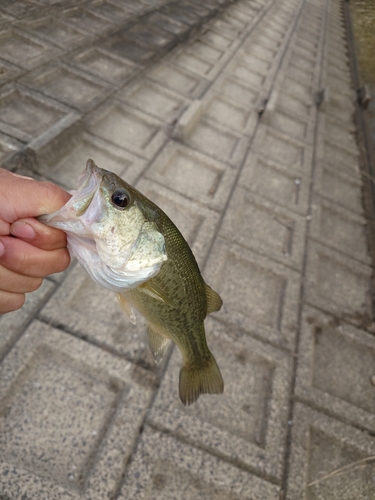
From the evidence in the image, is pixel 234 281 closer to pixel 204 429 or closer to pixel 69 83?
pixel 204 429

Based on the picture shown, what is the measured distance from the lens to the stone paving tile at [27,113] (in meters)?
3.75

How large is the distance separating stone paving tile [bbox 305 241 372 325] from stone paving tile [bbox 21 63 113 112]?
3237 millimetres

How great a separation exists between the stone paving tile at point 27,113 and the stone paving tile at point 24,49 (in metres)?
0.61

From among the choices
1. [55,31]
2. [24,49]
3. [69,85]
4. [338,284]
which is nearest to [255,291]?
[338,284]

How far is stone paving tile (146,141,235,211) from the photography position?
13.6 feet

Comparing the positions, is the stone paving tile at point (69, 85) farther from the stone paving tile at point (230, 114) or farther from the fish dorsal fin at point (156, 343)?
the fish dorsal fin at point (156, 343)

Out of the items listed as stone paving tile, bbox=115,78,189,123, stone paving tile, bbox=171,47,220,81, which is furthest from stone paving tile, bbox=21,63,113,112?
stone paving tile, bbox=171,47,220,81

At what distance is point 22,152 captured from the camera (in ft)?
11.4

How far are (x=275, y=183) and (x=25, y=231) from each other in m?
4.00

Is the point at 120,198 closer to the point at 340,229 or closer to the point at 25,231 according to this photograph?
the point at 25,231

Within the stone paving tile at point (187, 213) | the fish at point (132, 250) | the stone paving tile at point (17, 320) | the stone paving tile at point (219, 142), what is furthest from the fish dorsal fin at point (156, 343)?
the stone paving tile at point (219, 142)

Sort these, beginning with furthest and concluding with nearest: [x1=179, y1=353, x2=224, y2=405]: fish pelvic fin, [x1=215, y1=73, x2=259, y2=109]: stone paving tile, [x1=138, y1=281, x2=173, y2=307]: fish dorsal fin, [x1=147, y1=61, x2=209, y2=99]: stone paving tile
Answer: [x1=215, y1=73, x2=259, y2=109]: stone paving tile
[x1=147, y1=61, x2=209, y2=99]: stone paving tile
[x1=179, y1=353, x2=224, y2=405]: fish pelvic fin
[x1=138, y1=281, x2=173, y2=307]: fish dorsal fin

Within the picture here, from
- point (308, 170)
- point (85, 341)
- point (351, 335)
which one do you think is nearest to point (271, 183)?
point (308, 170)

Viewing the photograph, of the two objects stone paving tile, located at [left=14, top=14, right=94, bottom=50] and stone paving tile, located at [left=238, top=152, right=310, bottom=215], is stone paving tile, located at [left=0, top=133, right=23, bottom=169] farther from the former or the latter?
stone paving tile, located at [left=238, top=152, right=310, bottom=215]
